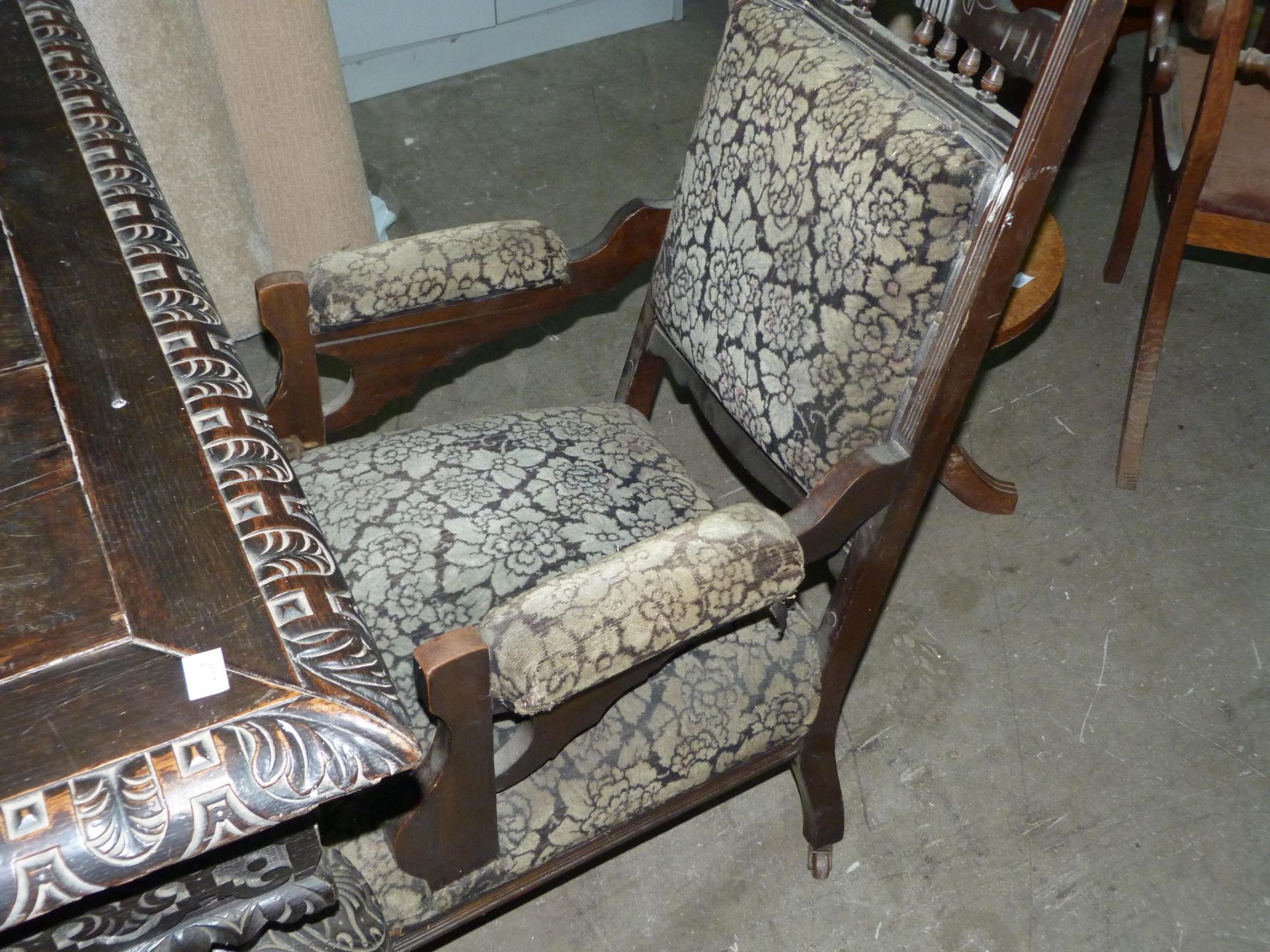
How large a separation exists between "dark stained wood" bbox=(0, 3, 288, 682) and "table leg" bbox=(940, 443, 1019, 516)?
1.43 m

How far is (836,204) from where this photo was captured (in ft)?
3.47

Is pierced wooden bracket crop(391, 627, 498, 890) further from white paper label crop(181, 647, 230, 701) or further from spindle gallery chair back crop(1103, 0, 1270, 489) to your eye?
spindle gallery chair back crop(1103, 0, 1270, 489)

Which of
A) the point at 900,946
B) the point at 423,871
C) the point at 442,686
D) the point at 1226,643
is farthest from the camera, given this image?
the point at 1226,643

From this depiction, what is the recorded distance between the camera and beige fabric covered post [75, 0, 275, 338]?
1.92 m

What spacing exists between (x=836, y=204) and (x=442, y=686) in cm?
61

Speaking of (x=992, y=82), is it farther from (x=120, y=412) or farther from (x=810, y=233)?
(x=120, y=412)

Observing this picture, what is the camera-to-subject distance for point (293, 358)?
128cm

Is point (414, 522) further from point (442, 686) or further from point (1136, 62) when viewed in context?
point (1136, 62)

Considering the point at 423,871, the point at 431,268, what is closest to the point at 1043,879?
the point at 423,871

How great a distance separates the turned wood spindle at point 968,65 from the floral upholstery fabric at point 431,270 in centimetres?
55

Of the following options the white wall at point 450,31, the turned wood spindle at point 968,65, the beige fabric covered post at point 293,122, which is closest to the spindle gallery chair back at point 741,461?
the turned wood spindle at point 968,65

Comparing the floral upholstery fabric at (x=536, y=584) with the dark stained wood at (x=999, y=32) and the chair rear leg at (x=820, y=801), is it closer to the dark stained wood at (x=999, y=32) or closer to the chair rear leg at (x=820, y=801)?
the chair rear leg at (x=820, y=801)

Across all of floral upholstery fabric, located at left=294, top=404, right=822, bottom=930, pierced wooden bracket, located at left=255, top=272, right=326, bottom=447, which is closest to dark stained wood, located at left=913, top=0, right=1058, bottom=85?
floral upholstery fabric, located at left=294, top=404, right=822, bottom=930

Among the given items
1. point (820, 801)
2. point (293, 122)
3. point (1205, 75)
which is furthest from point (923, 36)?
point (293, 122)
